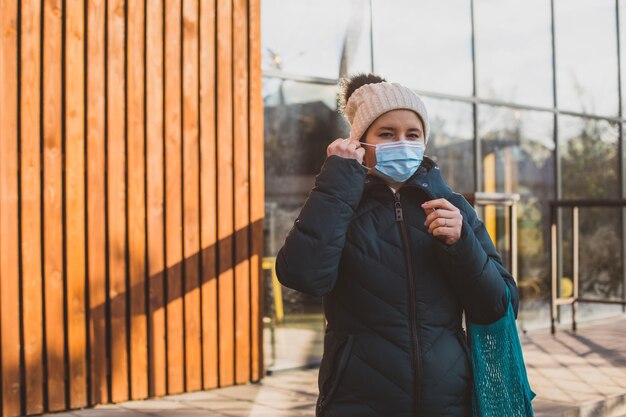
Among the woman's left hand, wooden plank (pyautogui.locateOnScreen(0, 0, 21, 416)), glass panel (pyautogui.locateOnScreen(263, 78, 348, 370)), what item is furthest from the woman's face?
glass panel (pyautogui.locateOnScreen(263, 78, 348, 370))

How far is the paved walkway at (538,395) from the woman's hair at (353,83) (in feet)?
9.42

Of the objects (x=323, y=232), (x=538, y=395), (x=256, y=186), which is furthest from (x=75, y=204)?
(x=323, y=232)

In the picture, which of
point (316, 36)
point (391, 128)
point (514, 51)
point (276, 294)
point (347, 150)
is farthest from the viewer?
point (514, 51)

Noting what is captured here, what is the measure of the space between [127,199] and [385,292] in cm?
360

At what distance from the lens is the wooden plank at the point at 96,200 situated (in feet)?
17.1

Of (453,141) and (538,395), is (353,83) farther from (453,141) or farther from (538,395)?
(453,141)

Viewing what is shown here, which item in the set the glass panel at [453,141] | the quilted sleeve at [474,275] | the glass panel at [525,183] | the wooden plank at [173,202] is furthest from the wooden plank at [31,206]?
the glass panel at [525,183]

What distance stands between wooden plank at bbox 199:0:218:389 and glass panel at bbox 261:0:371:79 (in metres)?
0.86

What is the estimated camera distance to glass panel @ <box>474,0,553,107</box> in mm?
8562

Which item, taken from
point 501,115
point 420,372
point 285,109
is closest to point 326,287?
point 420,372

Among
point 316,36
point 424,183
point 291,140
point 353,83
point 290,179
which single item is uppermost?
point 316,36

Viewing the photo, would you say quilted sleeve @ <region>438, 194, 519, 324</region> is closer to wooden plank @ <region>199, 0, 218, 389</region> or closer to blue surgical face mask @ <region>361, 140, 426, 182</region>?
blue surgical face mask @ <region>361, 140, 426, 182</region>

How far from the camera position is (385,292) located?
208cm

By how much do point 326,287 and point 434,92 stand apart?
623cm
